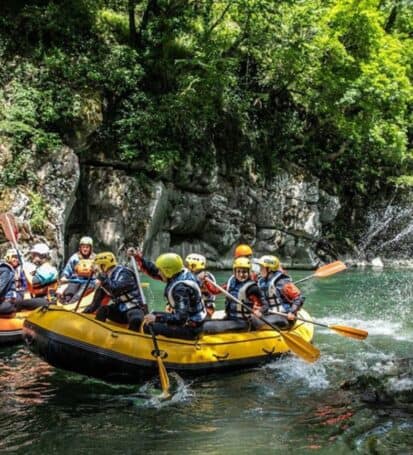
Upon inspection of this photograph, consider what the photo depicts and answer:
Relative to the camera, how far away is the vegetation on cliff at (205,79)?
15.0 meters

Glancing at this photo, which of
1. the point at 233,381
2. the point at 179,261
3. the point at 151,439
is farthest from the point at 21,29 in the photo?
the point at 151,439

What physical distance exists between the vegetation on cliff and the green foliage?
2.44 ft

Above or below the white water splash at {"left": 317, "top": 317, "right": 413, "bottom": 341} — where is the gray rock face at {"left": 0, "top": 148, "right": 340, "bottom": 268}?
above

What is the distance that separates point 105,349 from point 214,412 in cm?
146

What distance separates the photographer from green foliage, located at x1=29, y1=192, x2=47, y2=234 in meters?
13.6

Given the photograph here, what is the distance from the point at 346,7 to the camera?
2023 centimetres

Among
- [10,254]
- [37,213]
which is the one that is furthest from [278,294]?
[37,213]

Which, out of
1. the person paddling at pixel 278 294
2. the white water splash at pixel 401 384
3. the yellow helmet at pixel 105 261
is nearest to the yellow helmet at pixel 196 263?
the person paddling at pixel 278 294

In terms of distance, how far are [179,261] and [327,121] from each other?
60.4 ft

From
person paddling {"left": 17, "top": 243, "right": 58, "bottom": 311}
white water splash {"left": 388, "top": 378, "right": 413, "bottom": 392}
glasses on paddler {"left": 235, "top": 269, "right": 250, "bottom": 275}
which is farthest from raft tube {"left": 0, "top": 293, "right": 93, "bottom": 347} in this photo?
white water splash {"left": 388, "top": 378, "right": 413, "bottom": 392}

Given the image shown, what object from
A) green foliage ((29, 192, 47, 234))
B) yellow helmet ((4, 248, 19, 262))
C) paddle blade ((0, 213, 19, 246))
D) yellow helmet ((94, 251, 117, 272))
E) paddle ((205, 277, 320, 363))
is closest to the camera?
paddle ((205, 277, 320, 363))

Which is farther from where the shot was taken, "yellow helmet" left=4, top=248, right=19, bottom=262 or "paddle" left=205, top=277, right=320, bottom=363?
"yellow helmet" left=4, top=248, right=19, bottom=262

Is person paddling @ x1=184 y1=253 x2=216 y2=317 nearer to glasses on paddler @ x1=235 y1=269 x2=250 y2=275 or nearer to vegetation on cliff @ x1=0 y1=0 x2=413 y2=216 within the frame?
glasses on paddler @ x1=235 y1=269 x2=250 y2=275

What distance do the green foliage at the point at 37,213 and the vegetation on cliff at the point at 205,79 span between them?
0.74 m
